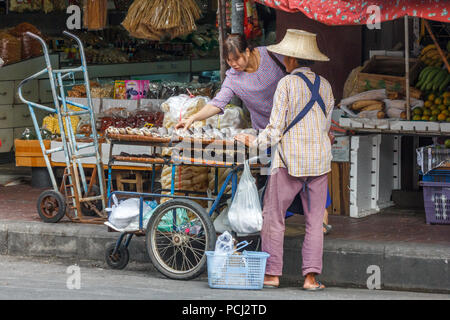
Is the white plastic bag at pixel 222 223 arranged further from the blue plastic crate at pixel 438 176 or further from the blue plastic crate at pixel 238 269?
the blue plastic crate at pixel 438 176

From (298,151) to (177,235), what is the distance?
126cm

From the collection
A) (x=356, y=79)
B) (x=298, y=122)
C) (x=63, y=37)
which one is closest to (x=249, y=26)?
(x=356, y=79)

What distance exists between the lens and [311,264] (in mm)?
7242

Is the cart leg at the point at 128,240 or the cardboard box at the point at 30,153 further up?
the cardboard box at the point at 30,153

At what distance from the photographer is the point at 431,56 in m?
9.37

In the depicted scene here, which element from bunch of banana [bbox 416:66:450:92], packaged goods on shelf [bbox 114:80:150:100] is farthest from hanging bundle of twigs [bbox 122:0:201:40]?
bunch of banana [bbox 416:66:450:92]

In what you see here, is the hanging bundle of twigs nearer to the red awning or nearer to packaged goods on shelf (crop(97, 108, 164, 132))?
packaged goods on shelf (crop(97, 108, 164, 132))

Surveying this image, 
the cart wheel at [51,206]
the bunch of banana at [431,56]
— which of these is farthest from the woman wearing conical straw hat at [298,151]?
the cart wheel at [51,206]

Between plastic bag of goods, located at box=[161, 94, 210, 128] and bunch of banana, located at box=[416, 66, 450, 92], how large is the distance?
7.00 ft

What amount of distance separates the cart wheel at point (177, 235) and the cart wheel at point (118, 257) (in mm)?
453

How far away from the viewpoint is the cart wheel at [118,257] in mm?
8148

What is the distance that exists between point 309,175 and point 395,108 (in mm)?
2439

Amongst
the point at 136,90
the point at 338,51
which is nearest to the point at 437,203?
the point at 338,51
